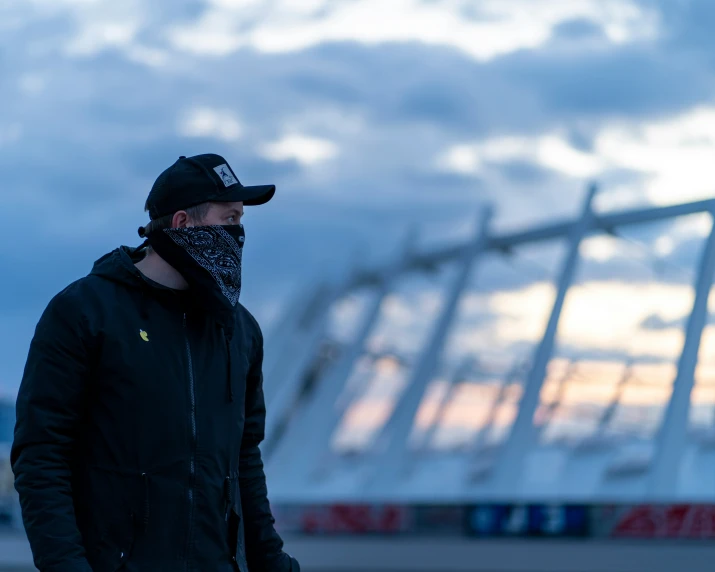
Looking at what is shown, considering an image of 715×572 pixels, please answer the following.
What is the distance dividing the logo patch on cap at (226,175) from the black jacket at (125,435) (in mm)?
338

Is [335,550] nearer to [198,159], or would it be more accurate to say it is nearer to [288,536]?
[288,536]

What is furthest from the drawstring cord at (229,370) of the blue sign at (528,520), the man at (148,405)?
the blue sign at (528,520)

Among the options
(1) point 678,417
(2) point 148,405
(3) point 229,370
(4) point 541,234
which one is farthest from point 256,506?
(4) point 541,234

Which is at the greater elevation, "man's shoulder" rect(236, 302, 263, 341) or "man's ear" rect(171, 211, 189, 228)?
"man's ear" rect(171, 211, 189, 228)

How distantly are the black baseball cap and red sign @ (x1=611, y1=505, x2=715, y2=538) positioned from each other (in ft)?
61.1

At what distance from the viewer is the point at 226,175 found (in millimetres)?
3404

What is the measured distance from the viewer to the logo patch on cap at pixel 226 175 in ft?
11.1

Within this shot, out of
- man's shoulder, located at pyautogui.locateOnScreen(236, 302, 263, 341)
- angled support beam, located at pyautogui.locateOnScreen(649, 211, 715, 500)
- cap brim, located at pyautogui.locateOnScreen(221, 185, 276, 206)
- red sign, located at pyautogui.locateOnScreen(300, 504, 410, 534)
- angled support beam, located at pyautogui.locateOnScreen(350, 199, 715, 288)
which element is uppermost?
cap brim, located at pyautogui.locateOnScreen(221, 185, 276, 206)

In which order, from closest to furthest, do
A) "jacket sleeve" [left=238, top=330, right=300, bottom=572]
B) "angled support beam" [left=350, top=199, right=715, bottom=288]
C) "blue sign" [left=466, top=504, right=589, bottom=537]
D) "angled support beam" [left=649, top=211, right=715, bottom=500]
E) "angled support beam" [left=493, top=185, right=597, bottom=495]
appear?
"jacket sleeve" [left=238, top=330, right=300, bottom=572]
"blue sign" [left=466, top=504, right=589, bottom=537]
"angled support beam" [left=649, top=211, right=715, bottom=500]
"angled support beam" [left=350, top=199, right=715, bottom=288]
"angled support beam" [left=493, top=185, right=597, bottom=495]

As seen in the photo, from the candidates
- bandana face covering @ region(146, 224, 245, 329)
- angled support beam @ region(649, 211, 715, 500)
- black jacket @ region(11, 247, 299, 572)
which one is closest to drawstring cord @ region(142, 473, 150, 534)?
black jacket @ region(11, 247, 299, 572)

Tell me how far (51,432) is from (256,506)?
27.6 inches

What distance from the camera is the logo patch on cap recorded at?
11.1 feet

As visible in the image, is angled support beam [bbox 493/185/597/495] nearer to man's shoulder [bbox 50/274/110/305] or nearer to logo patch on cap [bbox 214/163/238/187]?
logo patch on cap [bbox 214/163/238/187]

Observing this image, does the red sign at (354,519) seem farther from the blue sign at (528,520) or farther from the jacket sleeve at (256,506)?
the jacket sleeve at (256,506)
